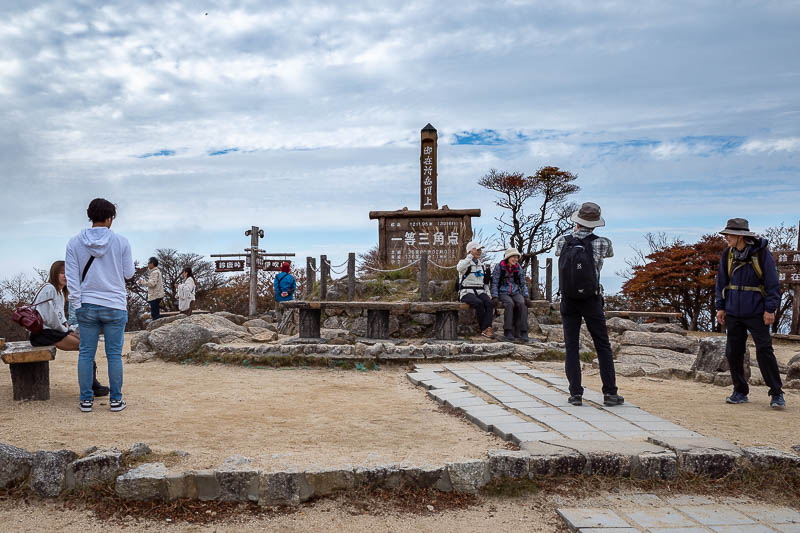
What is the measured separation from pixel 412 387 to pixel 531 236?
52.8 feet

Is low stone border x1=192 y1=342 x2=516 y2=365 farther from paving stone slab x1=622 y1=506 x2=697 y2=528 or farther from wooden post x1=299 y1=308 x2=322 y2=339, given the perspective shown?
paving stone slab x1=622 y1=506 x2=697 y2=528

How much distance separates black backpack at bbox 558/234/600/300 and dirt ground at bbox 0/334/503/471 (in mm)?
1424

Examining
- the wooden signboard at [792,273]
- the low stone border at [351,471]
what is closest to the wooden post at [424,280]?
the low stone border at [351,471]

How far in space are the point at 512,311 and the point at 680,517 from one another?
660 centimetres

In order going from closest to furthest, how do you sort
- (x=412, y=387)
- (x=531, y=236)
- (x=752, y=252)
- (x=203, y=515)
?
(x=203, y=515) < (x=752, y=252) < (x=412, y=387) < (x=531, y=236)

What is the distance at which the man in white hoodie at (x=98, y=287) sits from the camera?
193 inches

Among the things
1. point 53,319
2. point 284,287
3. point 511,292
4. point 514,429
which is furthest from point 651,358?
point 53,319

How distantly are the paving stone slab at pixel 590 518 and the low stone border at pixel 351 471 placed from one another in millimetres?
381

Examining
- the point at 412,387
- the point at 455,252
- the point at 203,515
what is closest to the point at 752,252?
the point at 412,387

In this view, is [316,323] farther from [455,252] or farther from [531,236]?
[531,236]

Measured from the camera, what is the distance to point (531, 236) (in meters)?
22.0

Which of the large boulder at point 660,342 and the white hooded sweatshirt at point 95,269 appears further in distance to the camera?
the large boulder at point 660,342

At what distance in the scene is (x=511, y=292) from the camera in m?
9.87

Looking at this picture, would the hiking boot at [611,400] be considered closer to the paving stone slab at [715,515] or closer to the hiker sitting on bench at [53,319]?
the paving stone slab at [715,515]
